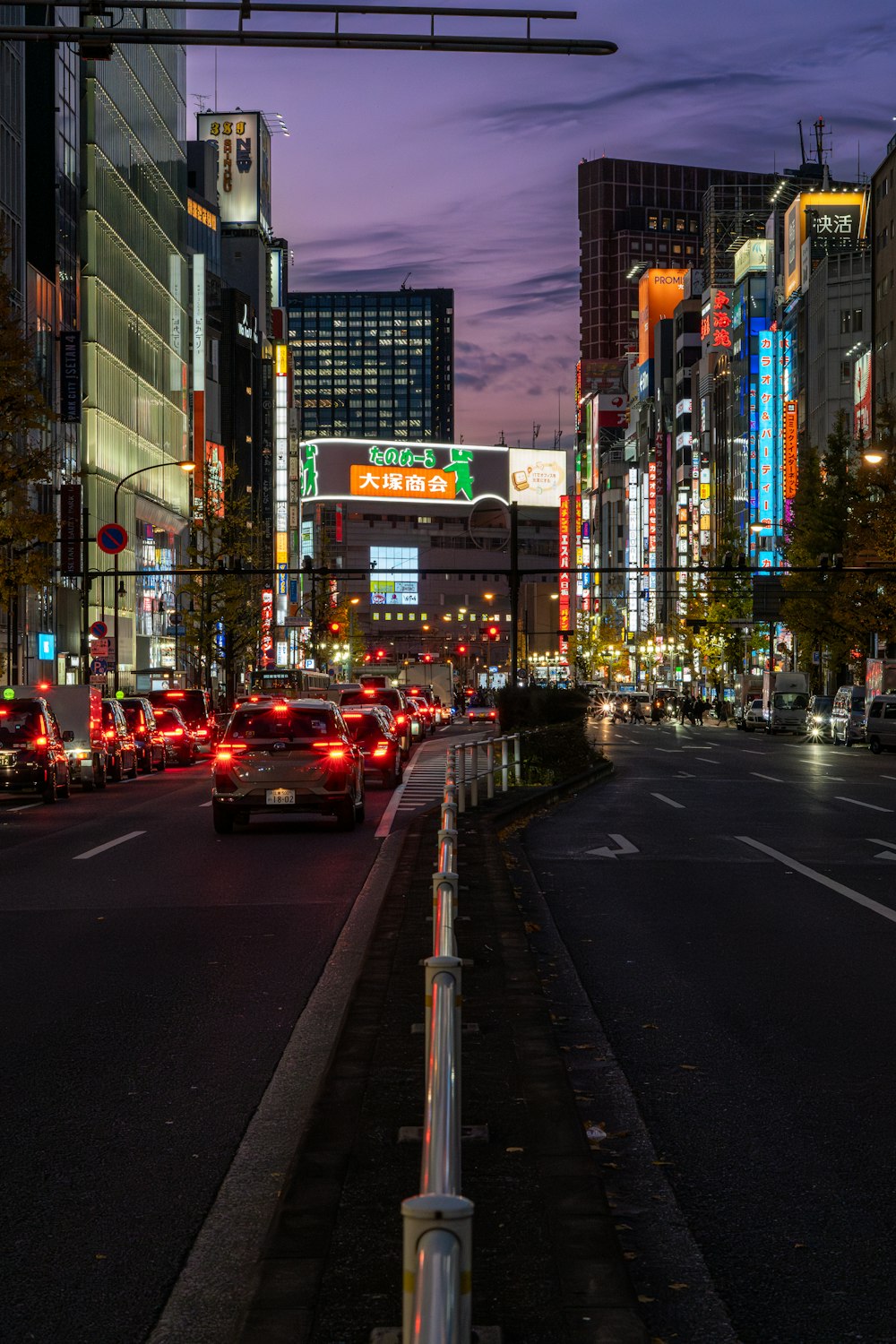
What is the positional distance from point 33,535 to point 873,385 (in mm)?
61287

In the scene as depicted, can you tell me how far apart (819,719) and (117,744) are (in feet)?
118

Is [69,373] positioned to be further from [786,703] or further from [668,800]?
[668,800]

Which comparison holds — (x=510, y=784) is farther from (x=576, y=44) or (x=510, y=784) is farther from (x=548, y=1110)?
(x=548, y=1110)

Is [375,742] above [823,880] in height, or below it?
above

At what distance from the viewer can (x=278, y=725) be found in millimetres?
23062

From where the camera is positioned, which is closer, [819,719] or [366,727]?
[366,727]

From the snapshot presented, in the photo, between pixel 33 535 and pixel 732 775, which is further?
pixel 33 535

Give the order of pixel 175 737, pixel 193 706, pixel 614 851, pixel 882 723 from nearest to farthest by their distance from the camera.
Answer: pixel 614 851, pixel 175 737, pixel 882 723, pixel 193 706

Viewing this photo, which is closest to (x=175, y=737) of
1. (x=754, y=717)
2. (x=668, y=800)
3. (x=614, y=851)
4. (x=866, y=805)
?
(x=668, y=800)

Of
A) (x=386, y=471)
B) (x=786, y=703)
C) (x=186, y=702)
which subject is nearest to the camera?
(x=186, y=702)

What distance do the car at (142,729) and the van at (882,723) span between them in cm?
2214

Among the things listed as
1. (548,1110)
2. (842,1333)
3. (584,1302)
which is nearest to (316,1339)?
(584,1302)

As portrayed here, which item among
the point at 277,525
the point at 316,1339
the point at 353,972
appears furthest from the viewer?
the point at 277,525

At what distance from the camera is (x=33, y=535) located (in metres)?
39.7
